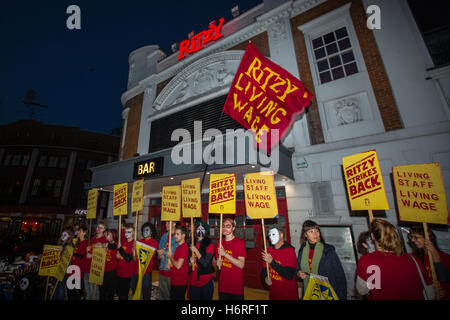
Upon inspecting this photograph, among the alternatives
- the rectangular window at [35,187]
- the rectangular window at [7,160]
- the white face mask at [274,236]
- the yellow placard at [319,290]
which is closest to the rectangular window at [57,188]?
the rectangular window at [35,187]

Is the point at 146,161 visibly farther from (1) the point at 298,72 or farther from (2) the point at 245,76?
(1) the point at 298,72

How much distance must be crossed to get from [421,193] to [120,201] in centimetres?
682

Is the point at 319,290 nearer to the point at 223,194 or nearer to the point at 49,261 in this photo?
the point at 223,194

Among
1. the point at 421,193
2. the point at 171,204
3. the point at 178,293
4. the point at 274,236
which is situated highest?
the point at 171,204

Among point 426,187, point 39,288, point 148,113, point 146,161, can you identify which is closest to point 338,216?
point 426,187

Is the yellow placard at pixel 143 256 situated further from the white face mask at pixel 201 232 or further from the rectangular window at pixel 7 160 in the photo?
the rectangular window at pixel 7 160

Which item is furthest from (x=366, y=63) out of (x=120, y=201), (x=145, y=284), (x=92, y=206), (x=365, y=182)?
(x=92, y=206)

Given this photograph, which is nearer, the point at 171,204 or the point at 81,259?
the point at 171,204

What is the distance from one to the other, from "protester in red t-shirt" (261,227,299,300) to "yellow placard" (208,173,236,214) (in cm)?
116

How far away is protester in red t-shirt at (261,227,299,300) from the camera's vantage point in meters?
3.28

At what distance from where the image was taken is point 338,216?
17.3 ft

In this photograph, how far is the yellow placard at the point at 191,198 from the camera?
4.61m

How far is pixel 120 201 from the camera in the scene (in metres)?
5.66
